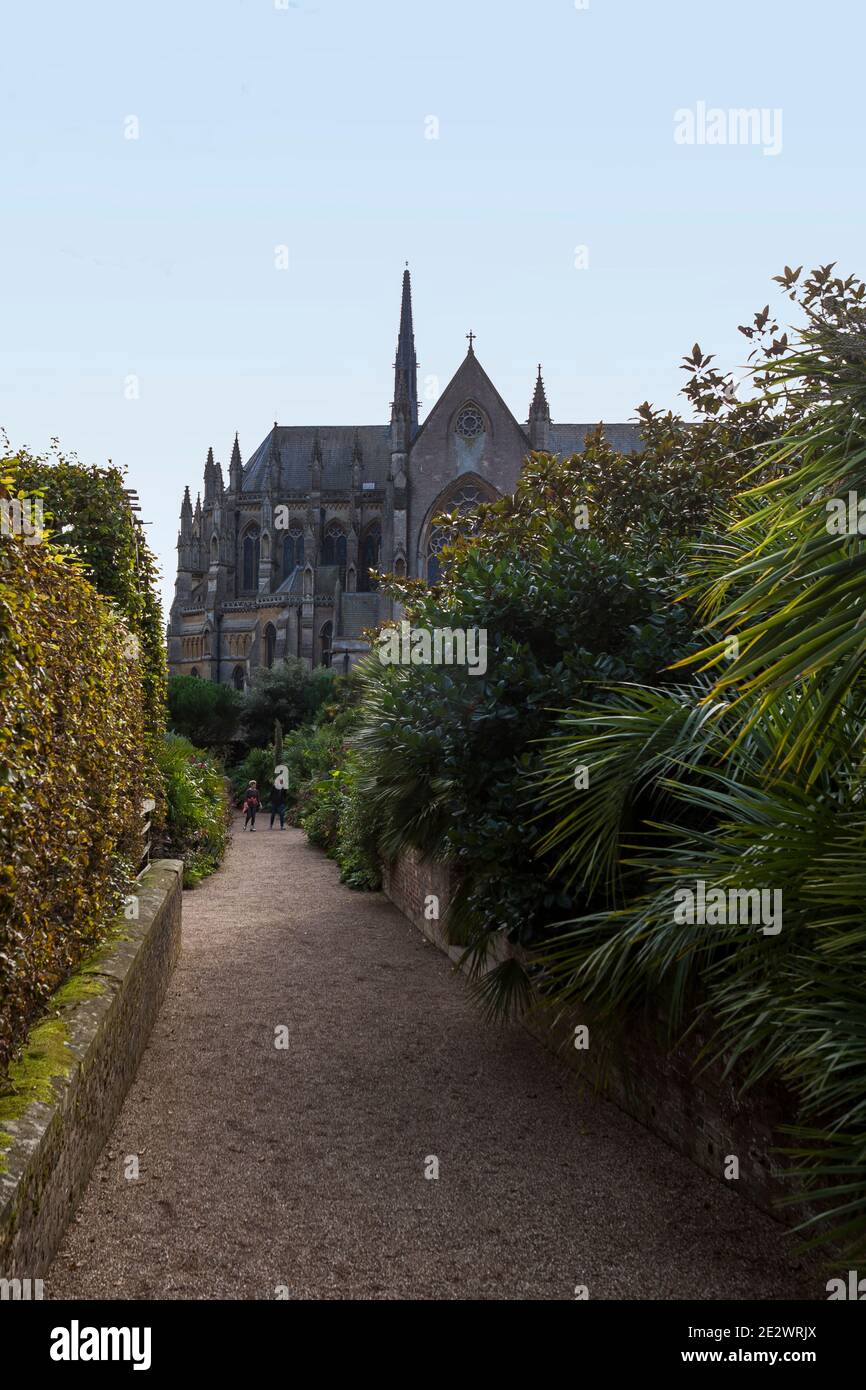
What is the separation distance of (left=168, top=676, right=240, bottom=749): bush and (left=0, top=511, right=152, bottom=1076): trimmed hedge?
107 feet

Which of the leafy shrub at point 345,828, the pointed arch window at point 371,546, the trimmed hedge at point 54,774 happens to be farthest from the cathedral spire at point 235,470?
the trimmed hedge at point 54,774

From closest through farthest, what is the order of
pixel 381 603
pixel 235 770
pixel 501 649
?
pixel 501 649
pixel 235 770
pixel 381 603

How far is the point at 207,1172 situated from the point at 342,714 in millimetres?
19144

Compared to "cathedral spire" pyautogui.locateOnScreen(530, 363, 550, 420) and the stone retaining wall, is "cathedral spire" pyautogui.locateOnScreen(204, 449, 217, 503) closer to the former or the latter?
"cathedral spire" pyautogui.locateOnScreen(530, 363, 550, 420)

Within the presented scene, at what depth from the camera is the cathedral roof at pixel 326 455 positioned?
215 ft

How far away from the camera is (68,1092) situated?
4.14m

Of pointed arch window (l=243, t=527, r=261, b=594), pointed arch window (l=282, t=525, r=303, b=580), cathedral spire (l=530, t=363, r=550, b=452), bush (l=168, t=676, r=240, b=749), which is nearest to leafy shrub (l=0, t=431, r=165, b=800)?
bush (l=168, t=676, r=240, b=749)

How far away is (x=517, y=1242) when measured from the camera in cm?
436

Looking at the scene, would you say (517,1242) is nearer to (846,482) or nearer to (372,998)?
(846,482)

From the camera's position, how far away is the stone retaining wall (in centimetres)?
345

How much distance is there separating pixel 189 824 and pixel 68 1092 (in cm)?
1060

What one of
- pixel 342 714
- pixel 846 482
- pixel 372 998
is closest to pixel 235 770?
pixel 342 714
